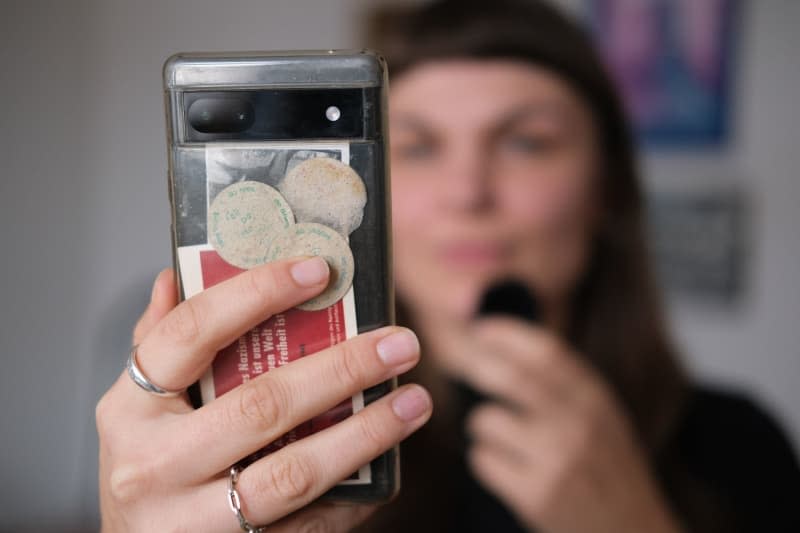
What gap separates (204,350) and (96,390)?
1.12 metres

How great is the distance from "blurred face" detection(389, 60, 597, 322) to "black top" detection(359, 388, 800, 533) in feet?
0.74

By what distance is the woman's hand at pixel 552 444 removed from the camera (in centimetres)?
79

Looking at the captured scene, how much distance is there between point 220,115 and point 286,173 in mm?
46

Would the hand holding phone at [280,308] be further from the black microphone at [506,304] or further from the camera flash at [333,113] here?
the black microphone at [506,304]

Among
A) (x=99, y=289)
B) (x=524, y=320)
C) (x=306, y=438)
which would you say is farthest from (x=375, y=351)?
(x=99, y=289)

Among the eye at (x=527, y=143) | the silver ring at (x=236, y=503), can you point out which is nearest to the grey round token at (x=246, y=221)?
the silver ring at (x=236, y=503)

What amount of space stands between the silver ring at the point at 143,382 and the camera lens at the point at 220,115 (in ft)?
0.39

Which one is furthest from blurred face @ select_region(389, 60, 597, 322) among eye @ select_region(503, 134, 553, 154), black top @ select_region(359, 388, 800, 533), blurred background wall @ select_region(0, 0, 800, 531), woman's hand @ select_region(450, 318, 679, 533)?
blurred background wall @ select_region(0, 0, 800, 531)

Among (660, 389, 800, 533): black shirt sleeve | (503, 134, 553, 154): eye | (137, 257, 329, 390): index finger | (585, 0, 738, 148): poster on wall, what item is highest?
(585, 0, 738, 148): poster on wall

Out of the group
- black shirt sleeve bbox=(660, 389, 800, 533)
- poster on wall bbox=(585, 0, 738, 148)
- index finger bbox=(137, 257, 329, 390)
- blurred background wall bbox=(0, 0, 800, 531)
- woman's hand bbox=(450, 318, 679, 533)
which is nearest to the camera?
index finger bbox=(137, 257, 329, 390)

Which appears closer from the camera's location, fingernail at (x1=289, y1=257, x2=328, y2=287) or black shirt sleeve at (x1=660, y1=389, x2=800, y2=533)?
fingernail at (x1=289, y1=257, x2=328, y2=287)

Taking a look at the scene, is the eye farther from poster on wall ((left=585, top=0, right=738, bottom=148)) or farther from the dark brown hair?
poster on wall ((left=585, top=0, right=738, bottom=148))

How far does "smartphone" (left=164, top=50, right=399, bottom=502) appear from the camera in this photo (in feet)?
1.10

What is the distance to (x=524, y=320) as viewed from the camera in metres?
0.85
